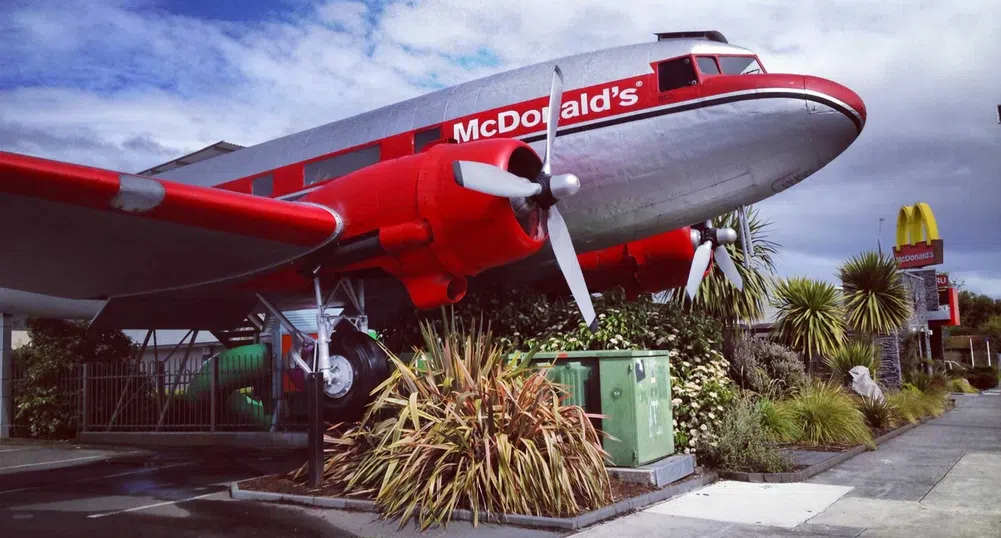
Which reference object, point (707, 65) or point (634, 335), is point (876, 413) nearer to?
point (634, 335)

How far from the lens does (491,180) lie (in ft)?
27.2

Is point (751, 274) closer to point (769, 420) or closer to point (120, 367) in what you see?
point (769, 420)

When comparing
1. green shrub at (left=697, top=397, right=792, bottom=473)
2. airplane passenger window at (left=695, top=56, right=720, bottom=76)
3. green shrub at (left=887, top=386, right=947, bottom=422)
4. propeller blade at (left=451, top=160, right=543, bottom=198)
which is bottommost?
green shrub at (left=887, top=386, right=947, bottom=422)

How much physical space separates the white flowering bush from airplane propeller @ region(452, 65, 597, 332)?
0.62 metres

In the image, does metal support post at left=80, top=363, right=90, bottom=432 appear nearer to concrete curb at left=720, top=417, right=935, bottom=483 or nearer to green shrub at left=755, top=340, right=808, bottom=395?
concrete curb at left=720, top=417, right=935, bottom=483

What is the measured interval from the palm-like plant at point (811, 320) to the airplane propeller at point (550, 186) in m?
11.6

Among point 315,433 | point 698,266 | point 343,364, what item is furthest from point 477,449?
point 698,266

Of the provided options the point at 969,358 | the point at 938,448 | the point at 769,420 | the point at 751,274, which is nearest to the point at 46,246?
the point at 769,420

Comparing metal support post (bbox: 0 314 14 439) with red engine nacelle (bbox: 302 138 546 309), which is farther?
metal support post (bbox: 0 314 14 439)

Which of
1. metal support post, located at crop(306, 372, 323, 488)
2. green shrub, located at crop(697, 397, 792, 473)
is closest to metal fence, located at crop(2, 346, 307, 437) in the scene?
metal support post, located at crop(306, 372, 323, 488)

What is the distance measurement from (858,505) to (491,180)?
5.26 m

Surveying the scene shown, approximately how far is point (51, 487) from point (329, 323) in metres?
4.74

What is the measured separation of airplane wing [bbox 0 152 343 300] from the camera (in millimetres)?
7566

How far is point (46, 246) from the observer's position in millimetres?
9445
